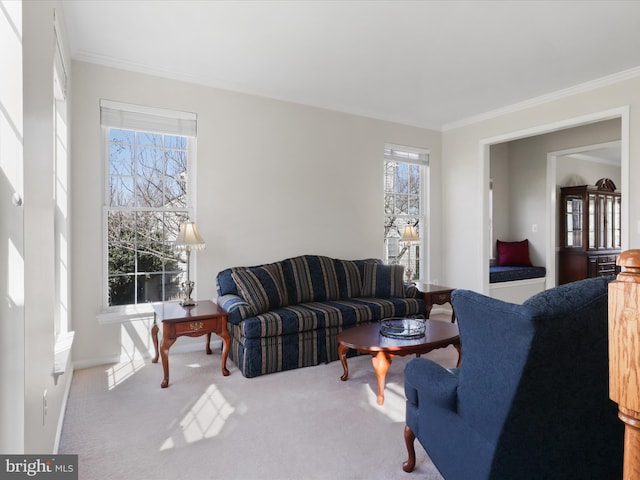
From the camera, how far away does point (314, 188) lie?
15.0 feet

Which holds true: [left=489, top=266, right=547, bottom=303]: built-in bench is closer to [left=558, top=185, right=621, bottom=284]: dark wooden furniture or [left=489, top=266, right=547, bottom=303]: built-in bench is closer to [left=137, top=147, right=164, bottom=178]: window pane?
[left=558, top=185, right=621, bottom=284]: dark wooden furniture

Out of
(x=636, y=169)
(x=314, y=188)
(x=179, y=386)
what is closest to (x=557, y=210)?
(x=636, y=169)

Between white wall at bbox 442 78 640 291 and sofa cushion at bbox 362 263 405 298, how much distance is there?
148 cm

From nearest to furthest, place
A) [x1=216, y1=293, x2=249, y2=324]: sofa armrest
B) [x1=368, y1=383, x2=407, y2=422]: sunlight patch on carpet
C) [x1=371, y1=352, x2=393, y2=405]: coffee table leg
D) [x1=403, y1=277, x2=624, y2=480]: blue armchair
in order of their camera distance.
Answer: [x1=403, y1=277, x2=624, y2=480]: blue armchair < [x1=368, y1=383, x2=407, y2=422]: sunlight patch on carpet < [x1=371, y1=352, x2=393, y2=405]: coffee table leg < [x1=216, y1=293, x2=249, y2=324]: sofa armrest

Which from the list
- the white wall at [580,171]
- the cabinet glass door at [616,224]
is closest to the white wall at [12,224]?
the white wall at [580,171]

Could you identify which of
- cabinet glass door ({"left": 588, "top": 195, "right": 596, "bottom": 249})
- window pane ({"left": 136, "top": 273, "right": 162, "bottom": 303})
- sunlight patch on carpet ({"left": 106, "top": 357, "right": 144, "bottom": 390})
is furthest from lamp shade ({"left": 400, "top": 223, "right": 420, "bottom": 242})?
cabinet glass door ({"left": 588, "top": 195, "right": 596, "bottom": 249})

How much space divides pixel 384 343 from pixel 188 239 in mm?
1953

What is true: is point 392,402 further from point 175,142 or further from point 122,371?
point 175,142

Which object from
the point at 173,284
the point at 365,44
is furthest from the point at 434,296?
the point at 173,284

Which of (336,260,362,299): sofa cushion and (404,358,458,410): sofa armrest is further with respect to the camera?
(336,260,362,299): sofa cushion

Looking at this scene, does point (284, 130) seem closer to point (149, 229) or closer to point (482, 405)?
point (149, 229)

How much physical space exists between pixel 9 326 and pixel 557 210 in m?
7.57

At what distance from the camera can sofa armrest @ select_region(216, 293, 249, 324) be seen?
3236 millimetres

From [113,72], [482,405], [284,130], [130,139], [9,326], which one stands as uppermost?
[113,72]
